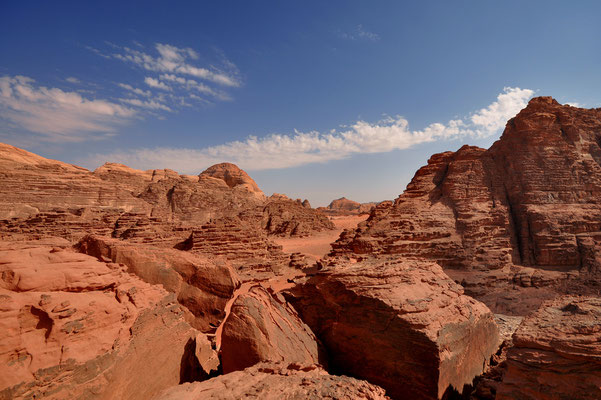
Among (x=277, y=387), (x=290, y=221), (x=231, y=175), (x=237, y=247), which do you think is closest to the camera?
(x=277, y=387)

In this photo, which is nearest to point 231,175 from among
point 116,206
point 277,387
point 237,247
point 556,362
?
point 116,206

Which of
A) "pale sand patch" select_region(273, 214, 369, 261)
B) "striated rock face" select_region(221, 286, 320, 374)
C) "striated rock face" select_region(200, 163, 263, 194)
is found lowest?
"pale sand patch" select_region(273, 214, 369, 261)

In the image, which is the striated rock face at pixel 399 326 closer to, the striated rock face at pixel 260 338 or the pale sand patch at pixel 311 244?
the striated rock face at pixel 260 338

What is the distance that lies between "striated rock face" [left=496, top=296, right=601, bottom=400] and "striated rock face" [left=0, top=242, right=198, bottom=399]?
14.8 ft

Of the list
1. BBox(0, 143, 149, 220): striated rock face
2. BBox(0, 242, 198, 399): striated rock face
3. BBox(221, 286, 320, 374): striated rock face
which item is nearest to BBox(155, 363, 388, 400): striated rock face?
BBox(221, 286, 320, 374): striated rock face

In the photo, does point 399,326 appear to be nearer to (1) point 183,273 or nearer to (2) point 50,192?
(1) point 183,273

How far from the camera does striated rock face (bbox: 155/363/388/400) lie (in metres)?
2.93

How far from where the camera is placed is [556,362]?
10.7 feet

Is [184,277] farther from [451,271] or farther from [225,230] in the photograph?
[451,271]

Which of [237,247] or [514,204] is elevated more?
[514,204]

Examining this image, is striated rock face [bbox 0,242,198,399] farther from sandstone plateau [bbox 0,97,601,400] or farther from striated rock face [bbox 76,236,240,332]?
striated rock face [bbox 76,236,240,332]

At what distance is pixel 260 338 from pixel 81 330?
7.50ft

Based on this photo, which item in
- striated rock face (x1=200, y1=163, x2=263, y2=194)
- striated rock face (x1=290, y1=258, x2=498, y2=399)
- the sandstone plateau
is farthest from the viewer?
striated rock face (x1=200, y1=163, x2=263, y2=194)

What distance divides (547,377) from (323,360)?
119 inches
